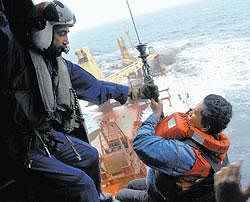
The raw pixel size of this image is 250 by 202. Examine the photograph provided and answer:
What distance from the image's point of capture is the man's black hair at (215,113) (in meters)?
3.01

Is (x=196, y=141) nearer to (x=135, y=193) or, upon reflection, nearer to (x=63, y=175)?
(x=63, y=175)

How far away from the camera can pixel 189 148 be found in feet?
9.89

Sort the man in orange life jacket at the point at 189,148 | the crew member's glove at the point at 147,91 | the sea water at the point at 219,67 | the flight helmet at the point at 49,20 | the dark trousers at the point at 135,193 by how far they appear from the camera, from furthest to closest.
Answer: the sea water at the point at 219,67, the dark trousers at the point at 135,193, the crew member's glove at the point at 147,91, the flight helmet at the point at 49,20, the man in orange life jacket at the point at 189,148

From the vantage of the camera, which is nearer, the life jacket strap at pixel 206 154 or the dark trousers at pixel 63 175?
the life jacket strap at pixel 206 154

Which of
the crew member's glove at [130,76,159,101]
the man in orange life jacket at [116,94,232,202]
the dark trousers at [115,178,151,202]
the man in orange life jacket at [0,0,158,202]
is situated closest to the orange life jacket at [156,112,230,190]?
the man in orange life jacket at [116,94,232,202]

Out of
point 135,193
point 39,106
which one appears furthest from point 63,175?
point 135,193

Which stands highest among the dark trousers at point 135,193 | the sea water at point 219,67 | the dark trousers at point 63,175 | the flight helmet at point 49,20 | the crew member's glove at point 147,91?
the flight helmet at point 49,20

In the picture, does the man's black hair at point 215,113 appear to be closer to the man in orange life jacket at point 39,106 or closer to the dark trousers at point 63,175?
→ the man in orange life jacket at point 39,106

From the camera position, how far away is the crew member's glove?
3.90 m

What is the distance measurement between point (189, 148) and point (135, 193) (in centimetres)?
144

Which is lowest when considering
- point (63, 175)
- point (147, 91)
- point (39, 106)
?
point (63, 175)

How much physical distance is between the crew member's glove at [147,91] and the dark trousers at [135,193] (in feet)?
3.26

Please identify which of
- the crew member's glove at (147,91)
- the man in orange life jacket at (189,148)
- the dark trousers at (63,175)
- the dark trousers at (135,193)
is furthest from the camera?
the dark trousers at (135,193)

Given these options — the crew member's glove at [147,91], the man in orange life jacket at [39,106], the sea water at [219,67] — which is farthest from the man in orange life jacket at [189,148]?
the sea water at [219,67]
